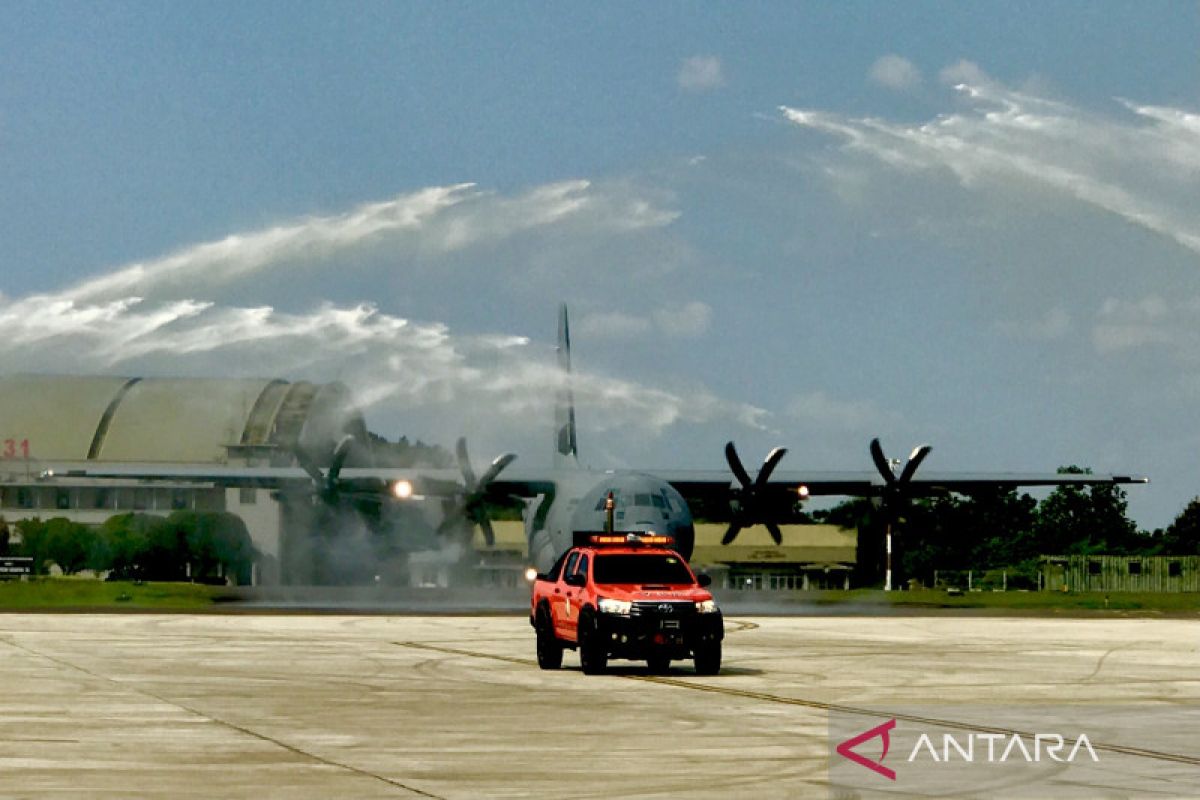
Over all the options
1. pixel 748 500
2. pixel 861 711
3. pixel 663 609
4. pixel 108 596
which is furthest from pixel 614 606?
pixel 108 596

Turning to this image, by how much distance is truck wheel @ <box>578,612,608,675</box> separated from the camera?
1014 inches

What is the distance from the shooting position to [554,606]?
2786 cm

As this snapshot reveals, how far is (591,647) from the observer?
25875 millimetres

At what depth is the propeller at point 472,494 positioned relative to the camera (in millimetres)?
59562

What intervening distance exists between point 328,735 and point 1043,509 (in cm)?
16448

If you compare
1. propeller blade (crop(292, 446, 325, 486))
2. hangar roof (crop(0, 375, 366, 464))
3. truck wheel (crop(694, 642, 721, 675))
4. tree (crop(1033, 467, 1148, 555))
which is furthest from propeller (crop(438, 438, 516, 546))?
tree (crop(1033, 467, 1148, 555))

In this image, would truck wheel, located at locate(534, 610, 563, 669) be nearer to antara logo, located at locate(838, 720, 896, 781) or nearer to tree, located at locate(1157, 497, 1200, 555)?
antara logo, located at locate(838, 720, 896, 781)

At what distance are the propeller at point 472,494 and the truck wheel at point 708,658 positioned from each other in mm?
32922

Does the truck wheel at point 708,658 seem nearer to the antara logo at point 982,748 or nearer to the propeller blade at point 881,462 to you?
the antara logo at point 982,748

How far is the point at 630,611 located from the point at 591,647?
0.87 m

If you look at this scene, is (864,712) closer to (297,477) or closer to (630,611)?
(630,611)

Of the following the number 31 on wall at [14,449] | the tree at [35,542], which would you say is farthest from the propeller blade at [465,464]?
the number 31 on wall at [14,449]

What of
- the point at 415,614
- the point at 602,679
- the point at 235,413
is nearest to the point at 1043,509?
the point at 235,413

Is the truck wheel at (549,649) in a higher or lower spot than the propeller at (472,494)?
lower
